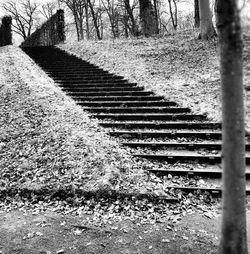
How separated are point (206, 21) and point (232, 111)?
14.5 metres

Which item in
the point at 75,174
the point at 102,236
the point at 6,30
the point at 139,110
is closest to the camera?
the point at 102,236

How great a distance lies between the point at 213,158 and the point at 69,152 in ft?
10.8

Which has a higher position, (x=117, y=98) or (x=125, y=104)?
(x=117, y=98)

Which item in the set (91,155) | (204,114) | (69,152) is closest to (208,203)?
(91,155)

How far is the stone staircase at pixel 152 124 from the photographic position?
7.52 metres

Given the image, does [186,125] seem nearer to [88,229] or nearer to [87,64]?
[88,229]

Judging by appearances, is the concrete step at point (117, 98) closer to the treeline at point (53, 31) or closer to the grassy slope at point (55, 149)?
the grassy slope at point (55, 149)

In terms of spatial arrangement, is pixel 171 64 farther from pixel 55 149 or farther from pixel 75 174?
pixel 75 174

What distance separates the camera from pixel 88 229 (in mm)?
5477

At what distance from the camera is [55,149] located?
8000 mm

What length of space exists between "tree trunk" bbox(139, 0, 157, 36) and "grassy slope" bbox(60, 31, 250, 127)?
57.6 inches

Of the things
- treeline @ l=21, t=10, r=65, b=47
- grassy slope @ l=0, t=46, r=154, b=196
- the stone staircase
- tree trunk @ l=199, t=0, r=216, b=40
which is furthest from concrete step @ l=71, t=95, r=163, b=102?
treeline @ l=21, t=10, r=65, b=47

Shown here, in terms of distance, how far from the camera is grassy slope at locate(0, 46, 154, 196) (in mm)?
6918

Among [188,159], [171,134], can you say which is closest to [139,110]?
[171,134]
